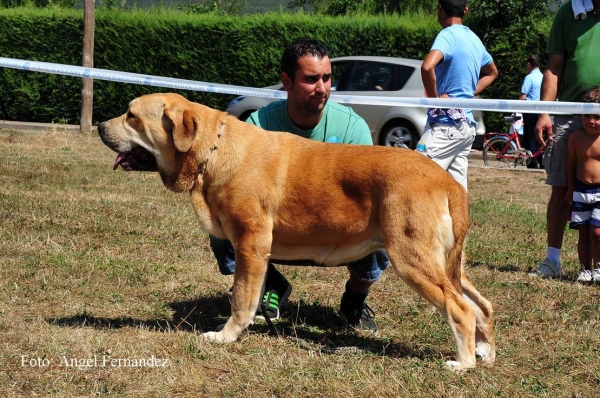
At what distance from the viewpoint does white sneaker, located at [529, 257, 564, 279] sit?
641 centimetres

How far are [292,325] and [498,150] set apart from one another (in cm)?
1212

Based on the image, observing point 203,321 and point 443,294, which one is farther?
point 203,321

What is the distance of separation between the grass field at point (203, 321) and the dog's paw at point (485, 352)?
0.28 feet

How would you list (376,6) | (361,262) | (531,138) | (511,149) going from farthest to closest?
(376,6), (531,138), (511,149), (361,262)

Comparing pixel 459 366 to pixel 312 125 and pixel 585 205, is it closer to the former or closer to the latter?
pixel 312 125

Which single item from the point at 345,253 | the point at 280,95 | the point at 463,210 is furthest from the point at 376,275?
the point at 280,95

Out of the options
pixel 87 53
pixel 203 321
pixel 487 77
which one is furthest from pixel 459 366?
pixel 87 53

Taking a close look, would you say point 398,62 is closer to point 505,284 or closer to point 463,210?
point 505,284

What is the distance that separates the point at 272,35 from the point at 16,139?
7553 mm

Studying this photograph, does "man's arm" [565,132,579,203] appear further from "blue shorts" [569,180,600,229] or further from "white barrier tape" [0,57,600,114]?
"white barrier tape" [0,57,600,114]

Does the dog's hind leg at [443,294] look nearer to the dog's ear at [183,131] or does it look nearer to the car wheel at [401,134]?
the dog's ear at [183,131]

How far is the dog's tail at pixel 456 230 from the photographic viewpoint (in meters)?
4.10

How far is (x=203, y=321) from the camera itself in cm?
503

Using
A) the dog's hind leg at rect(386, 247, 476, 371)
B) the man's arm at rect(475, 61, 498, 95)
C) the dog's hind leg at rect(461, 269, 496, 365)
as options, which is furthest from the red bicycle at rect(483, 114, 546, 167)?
the dog's hind leg at rect(386, 247, 476, 371)
